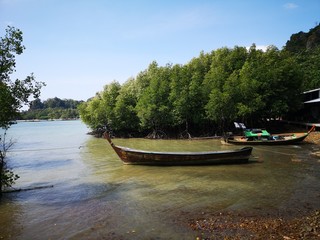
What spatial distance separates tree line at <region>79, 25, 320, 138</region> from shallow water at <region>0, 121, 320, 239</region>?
18.8 meters

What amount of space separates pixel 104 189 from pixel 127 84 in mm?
42574

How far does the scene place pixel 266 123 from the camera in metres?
45.0

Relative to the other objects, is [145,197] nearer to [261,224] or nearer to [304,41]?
[261,224]

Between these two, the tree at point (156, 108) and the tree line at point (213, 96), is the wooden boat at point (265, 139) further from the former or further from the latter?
the tree at point (156, 108)

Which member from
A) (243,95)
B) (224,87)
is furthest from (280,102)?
(224,87)

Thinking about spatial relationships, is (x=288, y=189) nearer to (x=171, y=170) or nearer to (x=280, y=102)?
(x=171, y=170)

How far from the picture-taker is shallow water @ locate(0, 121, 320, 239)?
9602 millimetres

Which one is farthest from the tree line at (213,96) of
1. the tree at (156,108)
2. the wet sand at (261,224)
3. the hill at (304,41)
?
the hill at (304,41)

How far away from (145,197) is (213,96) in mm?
27586

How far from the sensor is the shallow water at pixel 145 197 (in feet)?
31.5

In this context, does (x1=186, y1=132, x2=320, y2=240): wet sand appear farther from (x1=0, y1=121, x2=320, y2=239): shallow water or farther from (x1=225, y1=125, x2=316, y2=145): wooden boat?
(x1=225, y1=125, x2=316, y2=145): wooden boat

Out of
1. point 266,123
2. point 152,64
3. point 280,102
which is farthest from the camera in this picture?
point 152,64

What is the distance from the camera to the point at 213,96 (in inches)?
1516

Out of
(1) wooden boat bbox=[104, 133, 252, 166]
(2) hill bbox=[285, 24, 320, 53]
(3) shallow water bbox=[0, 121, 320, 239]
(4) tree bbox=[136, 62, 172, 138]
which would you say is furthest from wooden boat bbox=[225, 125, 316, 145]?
(2) hill bbox=[285, 24, 320, 53]
